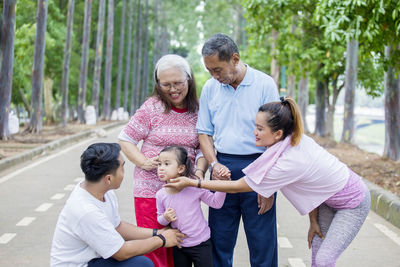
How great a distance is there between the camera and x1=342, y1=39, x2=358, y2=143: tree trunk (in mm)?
18391

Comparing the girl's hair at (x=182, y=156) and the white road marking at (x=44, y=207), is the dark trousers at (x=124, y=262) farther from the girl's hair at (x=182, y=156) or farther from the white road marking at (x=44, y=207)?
the white road marking at (x=44, y=207)

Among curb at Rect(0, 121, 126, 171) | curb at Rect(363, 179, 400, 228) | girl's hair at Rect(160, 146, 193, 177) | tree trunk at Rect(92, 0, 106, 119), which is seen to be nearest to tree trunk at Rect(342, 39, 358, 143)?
curb at Rect(0, 121, 126, 171)

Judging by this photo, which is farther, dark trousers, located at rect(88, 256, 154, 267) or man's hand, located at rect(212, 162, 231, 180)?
man's hand, located at rect(212, 162, 231, 180)

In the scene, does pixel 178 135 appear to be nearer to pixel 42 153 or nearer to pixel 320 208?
pixel 320 208

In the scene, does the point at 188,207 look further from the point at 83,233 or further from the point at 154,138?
the point at 83,233

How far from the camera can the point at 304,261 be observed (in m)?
5.99

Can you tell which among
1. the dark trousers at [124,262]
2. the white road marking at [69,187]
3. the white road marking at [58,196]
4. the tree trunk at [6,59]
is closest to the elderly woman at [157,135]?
the dark trousers at [124,262]

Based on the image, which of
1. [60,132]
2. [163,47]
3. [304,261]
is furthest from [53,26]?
[163,47]

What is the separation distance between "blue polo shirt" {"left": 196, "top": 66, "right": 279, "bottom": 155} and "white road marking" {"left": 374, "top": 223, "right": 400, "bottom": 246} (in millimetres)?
3251

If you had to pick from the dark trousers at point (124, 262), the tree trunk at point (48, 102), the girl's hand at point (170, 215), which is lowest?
the tree trunk at point (48, 102)

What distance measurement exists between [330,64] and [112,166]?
60.7 feet

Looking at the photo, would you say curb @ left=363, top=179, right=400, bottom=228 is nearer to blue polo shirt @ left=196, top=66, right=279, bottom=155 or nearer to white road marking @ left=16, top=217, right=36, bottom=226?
blue polo shirt @ left=196, top=66, right=279, bottom=155

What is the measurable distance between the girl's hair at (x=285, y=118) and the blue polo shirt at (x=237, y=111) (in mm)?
363

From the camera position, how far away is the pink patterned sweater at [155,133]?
14.1 feet
